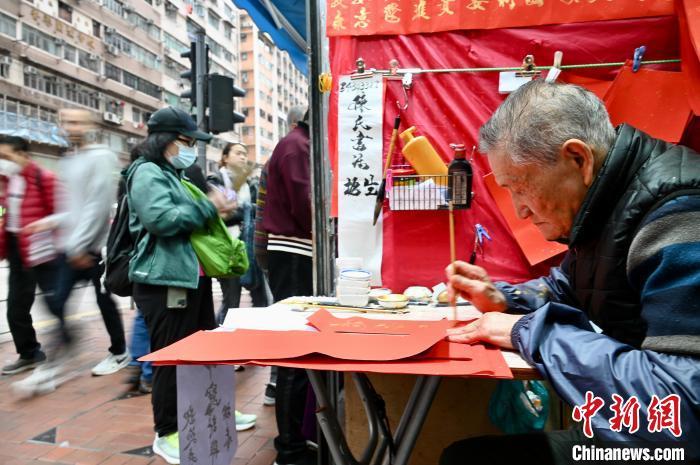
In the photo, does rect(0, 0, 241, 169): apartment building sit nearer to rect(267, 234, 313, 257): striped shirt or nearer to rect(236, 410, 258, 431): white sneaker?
rect(236, 410, 258, 431): white sneaker

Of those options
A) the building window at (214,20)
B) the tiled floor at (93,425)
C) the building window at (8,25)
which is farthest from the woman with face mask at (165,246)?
the building window at (214,20)

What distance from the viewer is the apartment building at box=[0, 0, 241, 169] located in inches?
949

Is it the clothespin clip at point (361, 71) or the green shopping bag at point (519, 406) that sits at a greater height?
the clothespin clip at point (361, 71)

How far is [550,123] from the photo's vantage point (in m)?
1.09

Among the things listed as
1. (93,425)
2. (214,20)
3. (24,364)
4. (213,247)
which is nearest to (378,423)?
(213,247)

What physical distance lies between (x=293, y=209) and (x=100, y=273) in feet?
7.56

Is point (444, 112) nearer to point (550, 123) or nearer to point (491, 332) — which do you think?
point (550, 123)

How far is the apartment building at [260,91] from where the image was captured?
58006mm

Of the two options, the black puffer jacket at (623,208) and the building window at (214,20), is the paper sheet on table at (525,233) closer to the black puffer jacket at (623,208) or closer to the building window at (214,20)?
the black puffer jacket at (623,208)

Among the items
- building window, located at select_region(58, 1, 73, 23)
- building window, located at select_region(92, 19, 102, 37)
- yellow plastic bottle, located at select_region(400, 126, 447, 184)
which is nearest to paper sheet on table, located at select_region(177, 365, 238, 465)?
yellow plastic bottle, located at select_region(400, 126, 447, 184)

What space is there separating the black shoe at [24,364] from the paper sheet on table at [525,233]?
399cm

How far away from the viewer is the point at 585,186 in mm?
1146

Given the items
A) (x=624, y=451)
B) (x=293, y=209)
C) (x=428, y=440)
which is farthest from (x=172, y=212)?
(x=624, y=451)

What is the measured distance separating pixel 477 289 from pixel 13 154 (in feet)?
12.4
